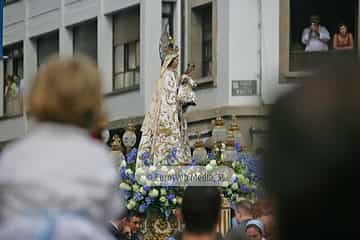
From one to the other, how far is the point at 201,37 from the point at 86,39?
645 centimetres

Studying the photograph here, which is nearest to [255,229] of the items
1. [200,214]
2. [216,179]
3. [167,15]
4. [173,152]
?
[200,214]

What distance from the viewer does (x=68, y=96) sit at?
141 inches

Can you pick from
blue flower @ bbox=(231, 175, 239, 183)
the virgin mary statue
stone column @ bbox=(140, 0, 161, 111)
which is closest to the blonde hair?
blue flower @ bbox=(231, 175, 239, 183)

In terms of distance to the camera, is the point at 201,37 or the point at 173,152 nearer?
the point at 173,152

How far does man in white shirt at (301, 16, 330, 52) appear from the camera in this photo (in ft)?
107

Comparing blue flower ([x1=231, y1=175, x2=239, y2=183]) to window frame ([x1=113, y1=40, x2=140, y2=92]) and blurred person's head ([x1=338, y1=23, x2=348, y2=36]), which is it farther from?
window frame ([x1=113, y1=40, x2=140, y2=92])

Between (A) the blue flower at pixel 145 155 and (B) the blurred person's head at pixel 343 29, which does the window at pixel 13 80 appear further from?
(A) the blue flower at pixel 145 155

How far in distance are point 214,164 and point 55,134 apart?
55.6 ft

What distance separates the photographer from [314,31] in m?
32.9

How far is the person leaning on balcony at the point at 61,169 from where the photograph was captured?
346 centimetres

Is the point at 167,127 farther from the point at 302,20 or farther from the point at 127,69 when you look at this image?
the point at 127,69

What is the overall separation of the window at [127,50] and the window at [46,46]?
3.83 meters

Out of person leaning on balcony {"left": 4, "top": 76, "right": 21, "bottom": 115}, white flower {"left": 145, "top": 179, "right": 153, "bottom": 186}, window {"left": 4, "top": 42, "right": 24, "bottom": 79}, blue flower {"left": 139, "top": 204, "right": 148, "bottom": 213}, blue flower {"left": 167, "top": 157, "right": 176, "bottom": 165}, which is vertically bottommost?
blue flower {"left": 139, "top": 204, "right": 148, "bottom": 213}

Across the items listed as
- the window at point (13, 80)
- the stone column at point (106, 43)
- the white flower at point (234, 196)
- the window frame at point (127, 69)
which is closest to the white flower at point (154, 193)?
the white flower at point (234, 196)
